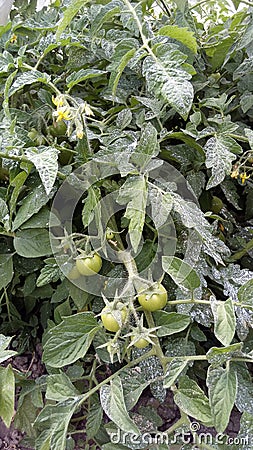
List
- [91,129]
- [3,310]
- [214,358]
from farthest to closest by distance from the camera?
[3,310] < [91,129] < [214,358]

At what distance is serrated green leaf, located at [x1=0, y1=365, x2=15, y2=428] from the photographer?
336 millimetres

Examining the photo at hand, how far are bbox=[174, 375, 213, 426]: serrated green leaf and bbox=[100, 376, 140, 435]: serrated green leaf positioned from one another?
3cm

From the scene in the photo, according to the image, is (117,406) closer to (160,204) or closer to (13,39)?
(160,204)

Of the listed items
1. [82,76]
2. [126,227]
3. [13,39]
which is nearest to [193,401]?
[126,227]

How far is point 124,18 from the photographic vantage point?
402mm

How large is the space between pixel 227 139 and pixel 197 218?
3.2 inches

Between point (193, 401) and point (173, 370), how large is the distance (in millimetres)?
22

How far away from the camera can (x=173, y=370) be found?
12.2 inches

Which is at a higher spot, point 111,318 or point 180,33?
point 180,33

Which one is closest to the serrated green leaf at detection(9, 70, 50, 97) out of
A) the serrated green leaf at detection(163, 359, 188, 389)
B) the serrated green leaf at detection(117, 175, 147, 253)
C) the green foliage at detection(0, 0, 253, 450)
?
the green foliage at detection(0, 0, 253, 450)

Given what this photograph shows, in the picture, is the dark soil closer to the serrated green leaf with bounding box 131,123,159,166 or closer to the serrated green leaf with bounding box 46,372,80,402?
the serrated green leaf with bounding box 46,372,80,402

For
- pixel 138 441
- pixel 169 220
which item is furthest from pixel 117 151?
pixel 138 441

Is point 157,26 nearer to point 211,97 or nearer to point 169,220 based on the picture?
point 211,97

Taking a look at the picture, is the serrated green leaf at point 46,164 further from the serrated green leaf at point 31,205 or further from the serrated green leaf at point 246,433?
the serrated green leaf at point 246,433
